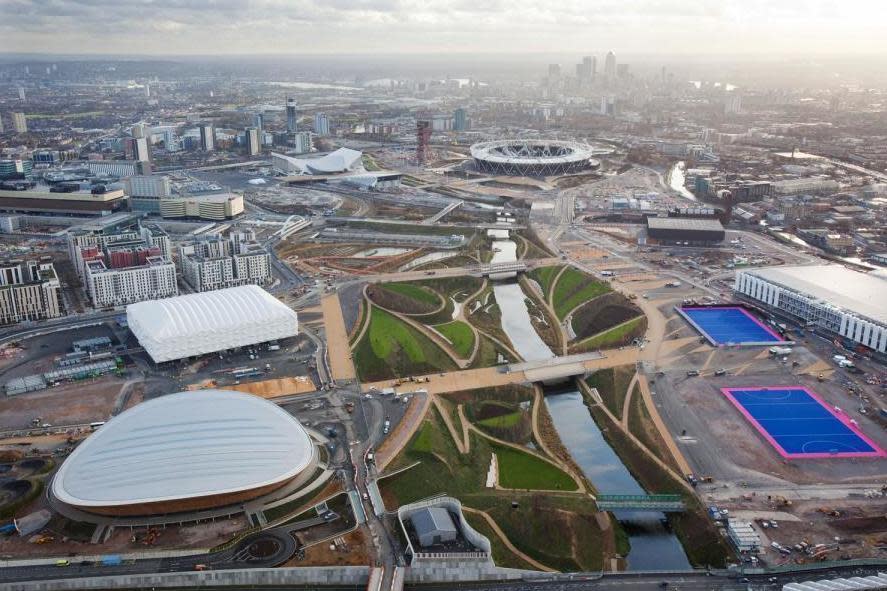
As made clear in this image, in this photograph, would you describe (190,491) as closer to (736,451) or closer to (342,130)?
(736,451)

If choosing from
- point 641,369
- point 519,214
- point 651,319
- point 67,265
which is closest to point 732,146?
point 519,214

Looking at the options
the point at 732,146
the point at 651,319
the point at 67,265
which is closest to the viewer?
the point at 651,319

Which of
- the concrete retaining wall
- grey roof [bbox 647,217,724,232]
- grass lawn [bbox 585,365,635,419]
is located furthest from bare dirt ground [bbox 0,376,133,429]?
grey roof [bbox 647,217,724,232]

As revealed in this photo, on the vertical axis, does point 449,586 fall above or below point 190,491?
below

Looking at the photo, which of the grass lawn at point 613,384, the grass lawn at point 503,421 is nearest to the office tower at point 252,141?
the grass lawn at point 613,384

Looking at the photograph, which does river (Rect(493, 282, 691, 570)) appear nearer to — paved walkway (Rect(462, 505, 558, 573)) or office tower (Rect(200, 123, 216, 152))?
paved walkway (Rect(462, 505, 558, 573))

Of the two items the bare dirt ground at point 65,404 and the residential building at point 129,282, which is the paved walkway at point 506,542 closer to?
the bare dirt ground at point 65,404
